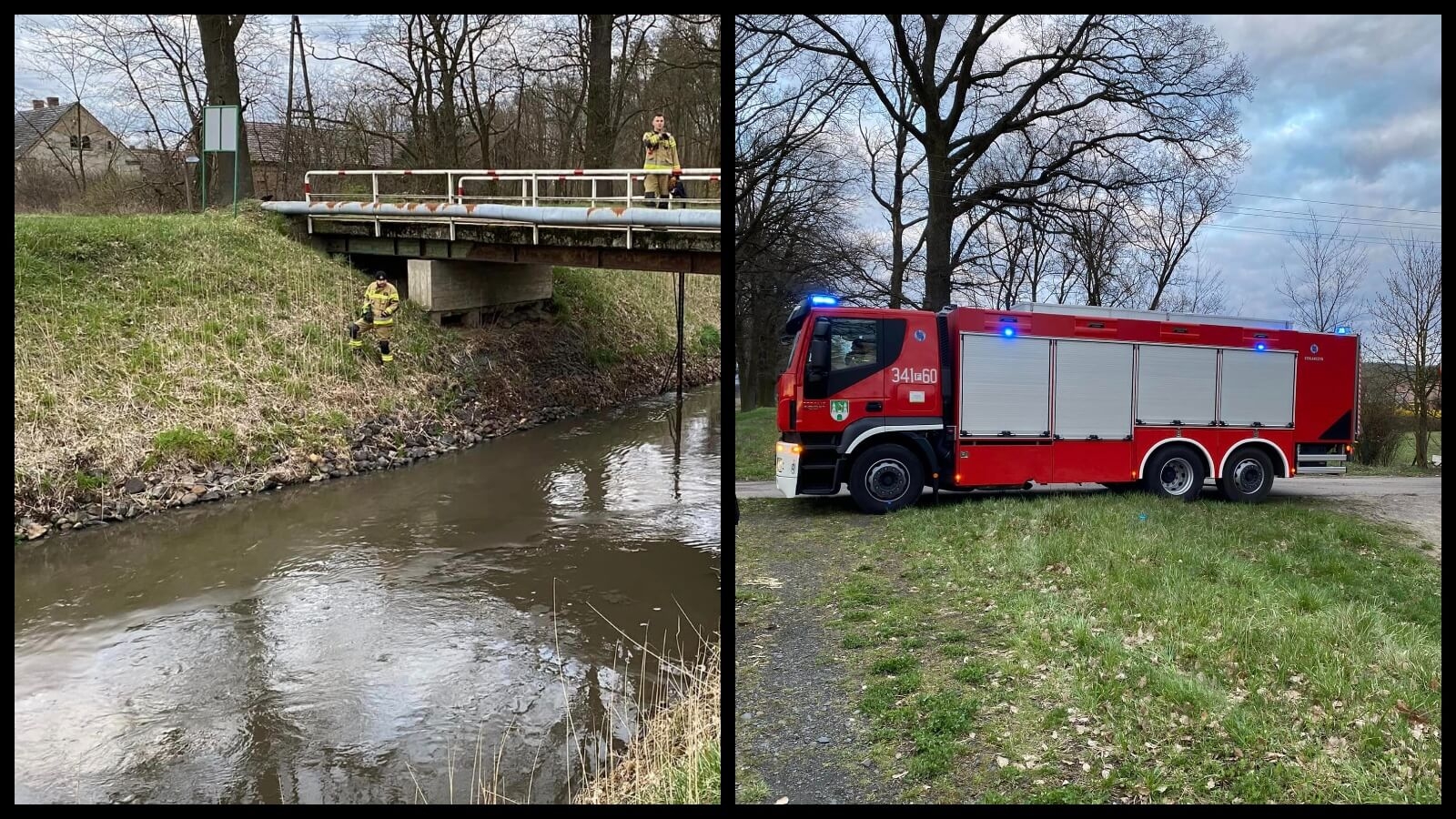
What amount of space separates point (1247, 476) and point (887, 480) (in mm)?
2950

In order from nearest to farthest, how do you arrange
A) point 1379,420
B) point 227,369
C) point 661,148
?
point 661,148 → point 227,369 → point 1379,420

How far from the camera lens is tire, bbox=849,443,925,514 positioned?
20.6 ft

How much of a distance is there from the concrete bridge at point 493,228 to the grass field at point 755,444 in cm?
202

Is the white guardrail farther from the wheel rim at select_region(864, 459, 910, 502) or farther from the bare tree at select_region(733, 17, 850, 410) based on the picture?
the wheel rim at select_region(864, 459, 910, 502)

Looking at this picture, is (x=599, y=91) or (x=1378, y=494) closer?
(x=599, y=91)

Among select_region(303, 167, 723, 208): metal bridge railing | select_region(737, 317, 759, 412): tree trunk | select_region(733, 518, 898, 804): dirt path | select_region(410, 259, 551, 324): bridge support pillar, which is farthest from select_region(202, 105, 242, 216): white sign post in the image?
select_region(737, 317, 759, 412): tree trunk

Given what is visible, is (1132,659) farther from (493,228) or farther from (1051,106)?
(493,228)

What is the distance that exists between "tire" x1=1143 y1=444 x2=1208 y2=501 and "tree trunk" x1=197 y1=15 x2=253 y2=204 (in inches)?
408

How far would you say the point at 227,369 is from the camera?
8.57 m

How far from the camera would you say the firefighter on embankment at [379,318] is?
9805 mm

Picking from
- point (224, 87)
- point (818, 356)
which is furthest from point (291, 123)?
point (818, 356)

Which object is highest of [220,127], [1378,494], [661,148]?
[220,127]

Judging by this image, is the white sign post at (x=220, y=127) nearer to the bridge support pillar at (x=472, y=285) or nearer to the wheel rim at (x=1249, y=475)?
the bridge support pillar at (x=472, y=285)

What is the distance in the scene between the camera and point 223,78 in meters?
11.6
